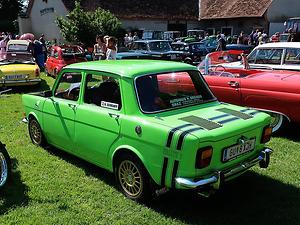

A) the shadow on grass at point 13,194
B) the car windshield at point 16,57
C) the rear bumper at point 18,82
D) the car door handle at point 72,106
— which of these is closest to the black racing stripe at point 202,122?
the car door handle at point 72,106

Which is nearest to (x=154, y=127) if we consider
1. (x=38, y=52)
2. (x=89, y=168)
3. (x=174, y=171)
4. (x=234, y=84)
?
(x=174, y=171)

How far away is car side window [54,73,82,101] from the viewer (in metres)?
5.10

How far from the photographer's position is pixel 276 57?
9148 millimetres

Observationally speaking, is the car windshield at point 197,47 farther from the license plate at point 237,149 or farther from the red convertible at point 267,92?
the license plate at point 237,149

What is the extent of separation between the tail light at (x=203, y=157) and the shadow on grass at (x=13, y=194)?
220cm

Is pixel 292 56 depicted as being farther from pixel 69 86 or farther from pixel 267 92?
pixel 69 86

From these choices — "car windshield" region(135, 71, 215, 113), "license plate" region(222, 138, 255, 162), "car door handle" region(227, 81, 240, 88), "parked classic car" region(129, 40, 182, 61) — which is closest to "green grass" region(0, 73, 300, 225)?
"license plate" region(222, 138, 255, 162)

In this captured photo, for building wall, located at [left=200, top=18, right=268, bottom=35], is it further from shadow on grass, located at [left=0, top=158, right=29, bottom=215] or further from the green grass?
shadow on grass, located at [left=0, top=158, right=29, bottom=215]

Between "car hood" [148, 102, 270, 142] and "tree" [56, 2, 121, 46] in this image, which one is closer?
"car hood" [148, 102, 270, 142]

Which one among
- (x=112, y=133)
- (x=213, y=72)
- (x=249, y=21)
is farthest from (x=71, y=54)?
(x=249, y=21)

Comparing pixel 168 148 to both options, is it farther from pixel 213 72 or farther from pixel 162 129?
pixel 213 72

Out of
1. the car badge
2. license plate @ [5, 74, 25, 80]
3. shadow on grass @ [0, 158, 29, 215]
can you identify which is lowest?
shadow on grass @ [0, 158, 29, 215]

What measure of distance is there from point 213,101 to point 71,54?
10.7 meters

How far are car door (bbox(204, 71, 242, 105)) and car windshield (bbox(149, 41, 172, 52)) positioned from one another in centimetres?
923
